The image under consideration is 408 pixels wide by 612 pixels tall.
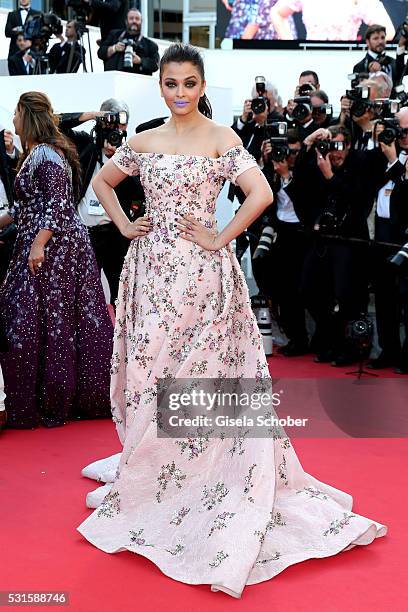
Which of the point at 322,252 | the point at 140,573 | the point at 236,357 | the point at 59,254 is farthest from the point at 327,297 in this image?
the point at 140,573

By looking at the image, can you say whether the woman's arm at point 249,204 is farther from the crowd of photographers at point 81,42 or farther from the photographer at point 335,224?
the crowd of photographers at point 81,42

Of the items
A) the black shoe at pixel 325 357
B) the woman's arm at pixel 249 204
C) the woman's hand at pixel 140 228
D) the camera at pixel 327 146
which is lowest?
the black shoe at pixel 325 357

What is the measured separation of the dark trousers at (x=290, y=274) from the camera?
21.4ft

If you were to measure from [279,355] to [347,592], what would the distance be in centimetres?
391

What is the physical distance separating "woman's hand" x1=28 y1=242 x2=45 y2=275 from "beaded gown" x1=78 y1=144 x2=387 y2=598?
1.32 metres

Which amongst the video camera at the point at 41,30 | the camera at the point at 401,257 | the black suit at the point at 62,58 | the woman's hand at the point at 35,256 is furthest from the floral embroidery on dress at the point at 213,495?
the black suit at the point at 62,58

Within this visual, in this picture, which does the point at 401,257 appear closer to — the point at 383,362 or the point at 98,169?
the point at 383,362

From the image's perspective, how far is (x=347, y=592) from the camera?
2.63m

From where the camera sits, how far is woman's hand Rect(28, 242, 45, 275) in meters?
4.38

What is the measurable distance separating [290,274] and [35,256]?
2.57 metres

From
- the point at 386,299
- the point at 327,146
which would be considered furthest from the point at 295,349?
the point at 327,146

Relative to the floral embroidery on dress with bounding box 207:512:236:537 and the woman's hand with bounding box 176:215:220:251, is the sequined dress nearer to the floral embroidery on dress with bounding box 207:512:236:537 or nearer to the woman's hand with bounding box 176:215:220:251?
the woman's hand with bounding box 176:215:220:251

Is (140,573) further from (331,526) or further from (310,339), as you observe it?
(310,339)

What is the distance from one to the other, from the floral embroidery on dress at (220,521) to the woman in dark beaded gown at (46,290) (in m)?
1.79
